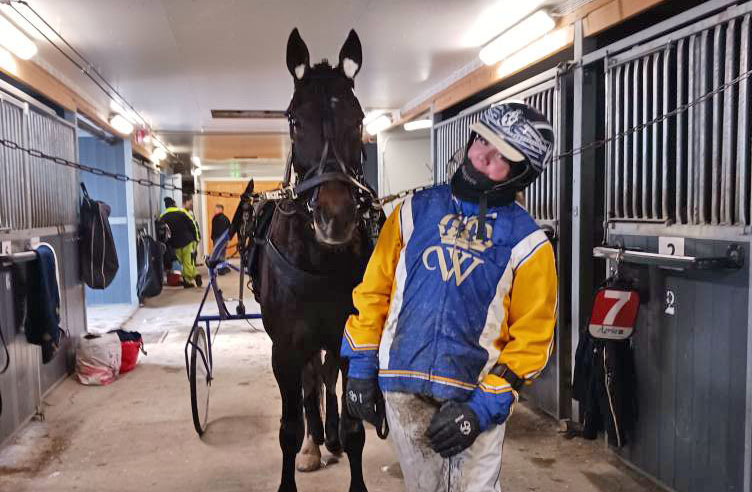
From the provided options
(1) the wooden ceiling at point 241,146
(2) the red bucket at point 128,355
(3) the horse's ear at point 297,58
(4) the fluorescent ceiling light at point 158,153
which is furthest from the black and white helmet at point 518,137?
(4) the fluorescent ceiling light at point 158,153

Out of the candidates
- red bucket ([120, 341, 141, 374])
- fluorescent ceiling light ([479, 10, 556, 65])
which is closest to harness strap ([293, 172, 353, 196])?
fluorescent ceiling light ([479, 10, 556, 65])

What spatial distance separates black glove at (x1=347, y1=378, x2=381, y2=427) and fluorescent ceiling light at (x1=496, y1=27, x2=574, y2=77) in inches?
107

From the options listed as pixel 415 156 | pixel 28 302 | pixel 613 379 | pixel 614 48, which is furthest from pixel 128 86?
pixel 613 379

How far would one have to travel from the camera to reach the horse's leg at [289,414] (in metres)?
2.55

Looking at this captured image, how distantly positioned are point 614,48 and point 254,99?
14.2ft

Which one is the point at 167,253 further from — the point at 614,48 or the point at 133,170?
the point at 614,48

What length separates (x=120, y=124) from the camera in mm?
7039

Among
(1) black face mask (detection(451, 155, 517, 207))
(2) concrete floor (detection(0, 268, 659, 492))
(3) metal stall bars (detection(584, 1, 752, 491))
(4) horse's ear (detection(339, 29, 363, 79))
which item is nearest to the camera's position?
(1) black face mask (detection(451, 155, 517, 207))

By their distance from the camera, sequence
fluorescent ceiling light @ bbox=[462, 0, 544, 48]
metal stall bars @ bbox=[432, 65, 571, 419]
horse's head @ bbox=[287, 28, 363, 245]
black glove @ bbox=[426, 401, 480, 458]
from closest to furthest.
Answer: black glove @ bbox=[426, 401, 480, 458] < horse's head @ bbox=[287, 28, 363, 245] < fluorescent ceiling light @ bbox=[462, 0, 544, 48] < metal stall bars @ bbox=[432, 65, 571, 419]

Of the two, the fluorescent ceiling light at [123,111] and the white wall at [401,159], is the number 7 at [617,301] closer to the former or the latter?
the white wall at [401,159]

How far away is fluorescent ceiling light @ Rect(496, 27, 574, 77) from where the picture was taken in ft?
11.5

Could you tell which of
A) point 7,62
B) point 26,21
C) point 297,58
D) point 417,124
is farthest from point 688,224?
point 417,124

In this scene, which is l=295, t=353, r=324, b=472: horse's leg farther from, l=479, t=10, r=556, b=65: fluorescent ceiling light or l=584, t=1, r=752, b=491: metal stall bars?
l=479, t=10, r=556, b=65: fluorescent ceiling light

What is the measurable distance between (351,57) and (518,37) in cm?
173
